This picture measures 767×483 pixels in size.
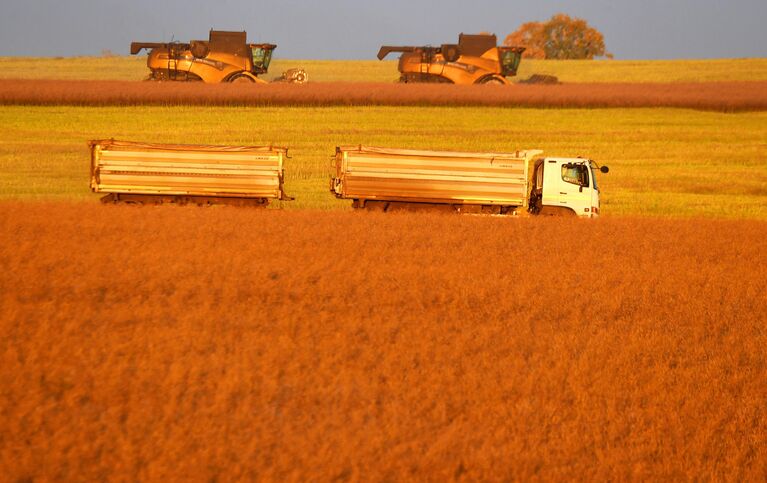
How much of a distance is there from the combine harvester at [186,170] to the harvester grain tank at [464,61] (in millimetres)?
23107

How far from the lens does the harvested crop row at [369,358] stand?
621 centimetres

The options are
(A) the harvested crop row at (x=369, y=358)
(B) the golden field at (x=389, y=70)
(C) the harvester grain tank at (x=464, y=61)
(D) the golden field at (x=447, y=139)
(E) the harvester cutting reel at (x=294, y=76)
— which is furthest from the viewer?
(B) the golden field at (x=389, y=70)

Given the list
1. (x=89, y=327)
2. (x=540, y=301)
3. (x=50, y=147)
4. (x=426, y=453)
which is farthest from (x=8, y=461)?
(x=50, y=147)

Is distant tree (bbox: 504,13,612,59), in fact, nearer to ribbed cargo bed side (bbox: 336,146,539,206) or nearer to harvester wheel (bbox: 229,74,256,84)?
harvester wheel (bbox: 229,74,256,84)

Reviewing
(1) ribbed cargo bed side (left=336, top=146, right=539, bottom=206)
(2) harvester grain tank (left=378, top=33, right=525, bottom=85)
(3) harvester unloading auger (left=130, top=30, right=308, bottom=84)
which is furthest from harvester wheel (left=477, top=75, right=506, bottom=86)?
(1) ribbed cargo bed side (left=336, top=146, right=539, bottom=206)

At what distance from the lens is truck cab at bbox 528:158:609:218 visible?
60.0 ft

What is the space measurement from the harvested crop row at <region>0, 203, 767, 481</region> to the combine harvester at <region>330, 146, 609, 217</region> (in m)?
3.53

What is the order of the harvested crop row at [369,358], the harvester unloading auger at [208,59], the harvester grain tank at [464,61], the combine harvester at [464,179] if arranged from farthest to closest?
1. the harvester grain tank at [464,61]
2. the harvester unloading auger at [208,59]
3. the combine harvester at [464,179]
4. the harvested crop row at [369,358]

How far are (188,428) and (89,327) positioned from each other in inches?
118

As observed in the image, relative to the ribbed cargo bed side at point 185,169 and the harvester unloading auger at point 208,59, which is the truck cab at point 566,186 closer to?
the ribbed cargo bed side at point 185,169

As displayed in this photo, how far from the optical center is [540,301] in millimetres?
10992

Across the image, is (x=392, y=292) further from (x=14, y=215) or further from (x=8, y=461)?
(x=14, y=215)

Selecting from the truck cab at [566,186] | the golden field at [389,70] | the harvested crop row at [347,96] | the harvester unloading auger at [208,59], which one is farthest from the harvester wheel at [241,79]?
the truck cab at [566,186]

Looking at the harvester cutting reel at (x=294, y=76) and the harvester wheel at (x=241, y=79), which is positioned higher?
the harvester cutting reel at (x=294, y=76)
